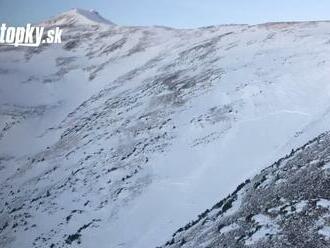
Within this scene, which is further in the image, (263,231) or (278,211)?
(278,211)

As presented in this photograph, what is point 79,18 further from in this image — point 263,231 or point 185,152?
point 263,231

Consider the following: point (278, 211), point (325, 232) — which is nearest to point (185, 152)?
point (278, 211)

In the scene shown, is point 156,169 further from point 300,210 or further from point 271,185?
point 300,210

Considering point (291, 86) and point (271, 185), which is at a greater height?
point (291, 86)

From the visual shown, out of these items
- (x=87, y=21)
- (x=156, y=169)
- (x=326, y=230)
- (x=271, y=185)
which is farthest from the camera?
(x=87, y=21)

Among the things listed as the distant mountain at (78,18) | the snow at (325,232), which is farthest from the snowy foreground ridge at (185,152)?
the distant mountain at (78,18)

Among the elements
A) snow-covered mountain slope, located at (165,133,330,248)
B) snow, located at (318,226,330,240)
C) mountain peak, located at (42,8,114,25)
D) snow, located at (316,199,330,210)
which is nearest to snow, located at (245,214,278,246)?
snow-covered mountain slope, located at (165,133,330,248)

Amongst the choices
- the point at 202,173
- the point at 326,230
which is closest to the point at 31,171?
the point at 202,173

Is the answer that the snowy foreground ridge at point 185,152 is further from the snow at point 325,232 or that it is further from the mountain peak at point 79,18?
the mountain peak at point 79,18
